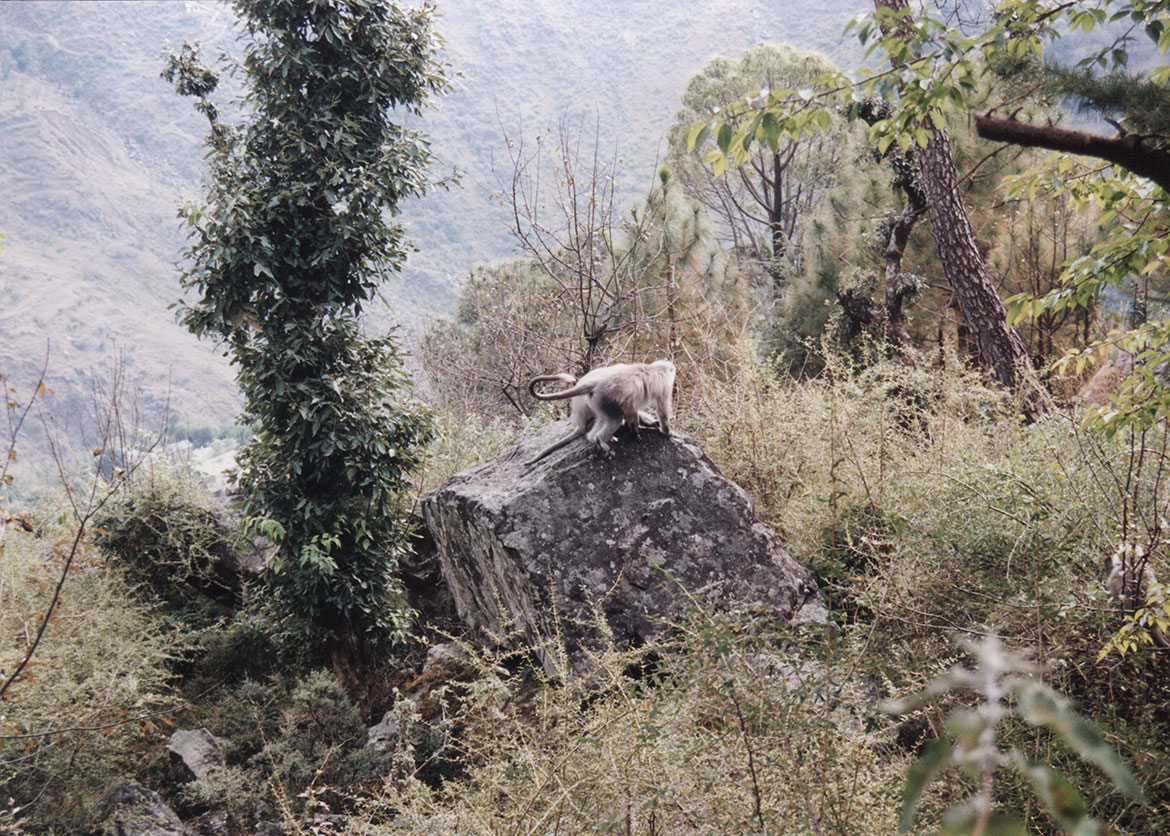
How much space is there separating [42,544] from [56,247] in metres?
22.3

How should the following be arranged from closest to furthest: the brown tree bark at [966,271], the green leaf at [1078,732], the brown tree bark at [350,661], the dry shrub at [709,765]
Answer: the green leaf at [1078,732], the dry shrub at [709,765], the brown tree bark at [350,661], the brown tree bark at [966,271]

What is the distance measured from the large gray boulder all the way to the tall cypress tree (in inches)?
50.1

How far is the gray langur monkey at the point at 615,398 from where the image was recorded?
4512 millimetres

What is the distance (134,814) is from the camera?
4.08m

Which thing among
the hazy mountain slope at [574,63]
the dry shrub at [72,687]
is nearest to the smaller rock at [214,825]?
the dry shrub at [72,687]

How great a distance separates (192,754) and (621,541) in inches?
124

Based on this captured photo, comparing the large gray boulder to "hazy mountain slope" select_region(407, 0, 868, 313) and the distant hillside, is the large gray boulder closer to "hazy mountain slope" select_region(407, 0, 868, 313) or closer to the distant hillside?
the distant hillside

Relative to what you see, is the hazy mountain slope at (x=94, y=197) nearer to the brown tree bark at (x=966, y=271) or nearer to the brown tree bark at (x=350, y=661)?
the brown tree bark at (x=350, y=661)

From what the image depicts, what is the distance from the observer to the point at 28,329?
20.9m

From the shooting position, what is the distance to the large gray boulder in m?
4.40

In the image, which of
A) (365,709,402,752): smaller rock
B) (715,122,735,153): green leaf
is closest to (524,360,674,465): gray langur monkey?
(365,709,402,752): smaller rock

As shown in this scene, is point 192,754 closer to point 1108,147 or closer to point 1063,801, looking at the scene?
point 1063,801

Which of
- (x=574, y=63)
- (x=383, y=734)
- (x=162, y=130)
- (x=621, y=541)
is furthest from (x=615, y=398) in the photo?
(x=162, y=130)

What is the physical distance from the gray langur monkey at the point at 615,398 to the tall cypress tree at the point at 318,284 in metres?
1.74
